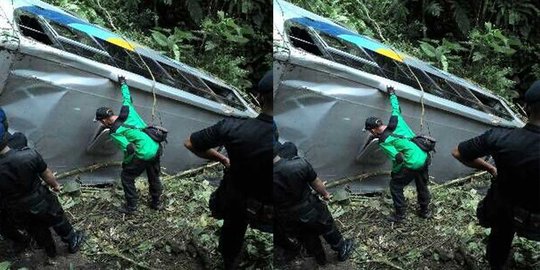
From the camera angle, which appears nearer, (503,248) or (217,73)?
(503,248)

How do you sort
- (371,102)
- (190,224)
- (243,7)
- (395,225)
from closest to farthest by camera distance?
(371,102) < (395,225) < (243,7) < (190,224)

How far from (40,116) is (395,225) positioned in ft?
5.08

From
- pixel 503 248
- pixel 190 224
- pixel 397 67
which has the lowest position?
pixel 190 224

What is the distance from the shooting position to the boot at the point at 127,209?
268 centimetres

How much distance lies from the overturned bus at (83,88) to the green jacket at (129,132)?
1.2 inches

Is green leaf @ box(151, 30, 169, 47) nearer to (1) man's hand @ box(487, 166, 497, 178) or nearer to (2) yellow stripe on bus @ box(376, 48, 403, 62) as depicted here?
(2) yellow stripe on bus @ box(376, 48, 403, 62)

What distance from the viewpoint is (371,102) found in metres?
2.26

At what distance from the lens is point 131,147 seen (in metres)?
2.57

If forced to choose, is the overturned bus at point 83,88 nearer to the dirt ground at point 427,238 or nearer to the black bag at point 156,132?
the black bag at point 156,132

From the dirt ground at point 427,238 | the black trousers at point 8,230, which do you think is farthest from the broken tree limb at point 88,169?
the dirt ground at point 427,238

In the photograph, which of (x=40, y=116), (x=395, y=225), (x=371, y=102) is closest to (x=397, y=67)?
(x=371, y=102)

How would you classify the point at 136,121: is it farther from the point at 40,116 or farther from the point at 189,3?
the point at 189,3

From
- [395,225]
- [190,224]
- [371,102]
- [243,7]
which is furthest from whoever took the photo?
[190,224]

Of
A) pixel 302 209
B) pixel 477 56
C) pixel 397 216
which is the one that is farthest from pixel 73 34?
pixel 477 56
